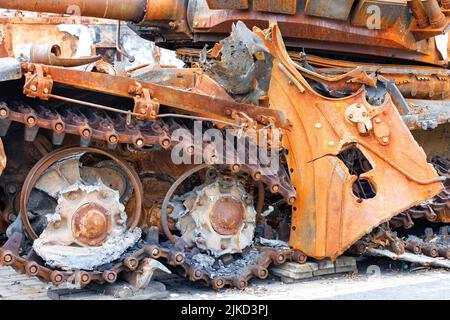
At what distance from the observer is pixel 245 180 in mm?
8203

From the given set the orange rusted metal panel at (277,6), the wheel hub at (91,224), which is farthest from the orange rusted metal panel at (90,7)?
the wheel hub at (91,224)

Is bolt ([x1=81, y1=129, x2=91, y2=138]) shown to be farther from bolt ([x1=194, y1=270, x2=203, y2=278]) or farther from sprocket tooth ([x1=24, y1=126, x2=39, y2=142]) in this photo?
bolt ([x1=194, y1=270, x2=203, y2=278])

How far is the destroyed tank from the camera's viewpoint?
7.15m

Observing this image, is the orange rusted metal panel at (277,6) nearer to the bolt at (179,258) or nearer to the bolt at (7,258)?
the bolt at (179,258)

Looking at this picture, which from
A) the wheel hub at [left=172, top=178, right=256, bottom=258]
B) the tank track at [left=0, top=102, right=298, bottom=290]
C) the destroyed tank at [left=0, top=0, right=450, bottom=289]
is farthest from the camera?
the wheel hub at [left=172, top=178, right=256, bottom=258]

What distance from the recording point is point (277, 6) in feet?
28.9

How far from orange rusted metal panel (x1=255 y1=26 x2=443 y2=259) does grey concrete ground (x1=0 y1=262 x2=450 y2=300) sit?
402 mm

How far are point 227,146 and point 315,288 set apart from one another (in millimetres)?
1626

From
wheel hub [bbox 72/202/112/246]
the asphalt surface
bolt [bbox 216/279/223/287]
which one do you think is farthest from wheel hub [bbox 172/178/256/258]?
wheel hub [bbox 72/202/112/246]

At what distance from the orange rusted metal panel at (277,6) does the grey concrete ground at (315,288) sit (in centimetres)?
289

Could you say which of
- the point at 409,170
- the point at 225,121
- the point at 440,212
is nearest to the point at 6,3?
the point at 225,121

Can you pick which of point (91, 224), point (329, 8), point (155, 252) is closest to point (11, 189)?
point (91, 224)
